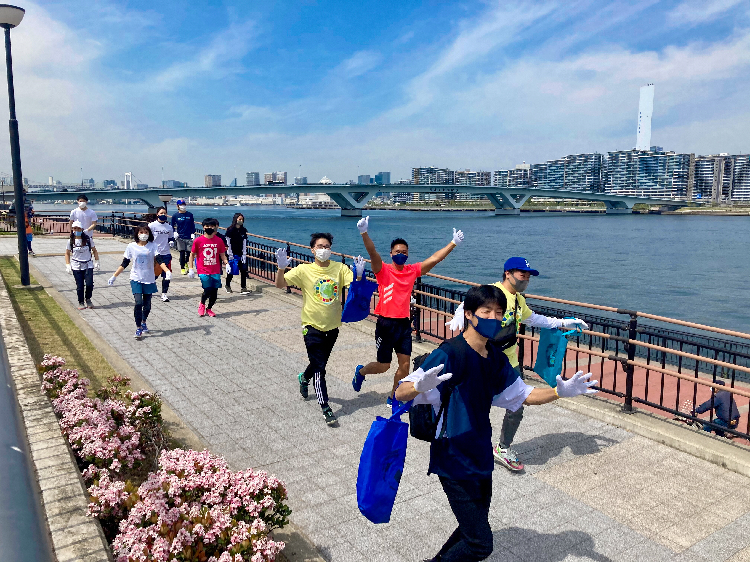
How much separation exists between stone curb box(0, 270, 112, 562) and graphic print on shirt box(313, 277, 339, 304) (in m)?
2.54

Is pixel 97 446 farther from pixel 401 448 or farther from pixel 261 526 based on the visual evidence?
pixel 401 448

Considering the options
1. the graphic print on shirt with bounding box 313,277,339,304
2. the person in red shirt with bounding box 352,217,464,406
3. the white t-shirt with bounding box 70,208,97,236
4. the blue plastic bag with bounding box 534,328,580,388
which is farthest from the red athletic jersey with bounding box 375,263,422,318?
the white t-shirt with bounding box 70,208,97,236

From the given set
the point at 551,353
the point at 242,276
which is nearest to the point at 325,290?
the point at 551,353

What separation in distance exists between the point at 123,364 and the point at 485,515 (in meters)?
5.88

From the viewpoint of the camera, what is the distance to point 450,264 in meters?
43.9

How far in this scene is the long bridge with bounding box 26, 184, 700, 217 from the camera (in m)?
69.0

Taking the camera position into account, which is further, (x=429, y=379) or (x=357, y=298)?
(x=357, y=298)

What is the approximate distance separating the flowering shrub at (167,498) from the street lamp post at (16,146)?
8707 mm

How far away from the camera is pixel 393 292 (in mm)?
5789

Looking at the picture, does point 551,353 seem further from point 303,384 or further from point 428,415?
point 303,384

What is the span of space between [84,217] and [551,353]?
1036cm

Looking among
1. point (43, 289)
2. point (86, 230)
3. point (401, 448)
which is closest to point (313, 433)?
point (401, 448)

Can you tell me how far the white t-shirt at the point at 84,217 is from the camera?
11.3 meters

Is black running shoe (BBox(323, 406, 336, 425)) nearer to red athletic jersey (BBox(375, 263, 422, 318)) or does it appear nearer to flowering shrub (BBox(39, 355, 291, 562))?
red athletic jersey (BBox(375, 263, 422, 318))
